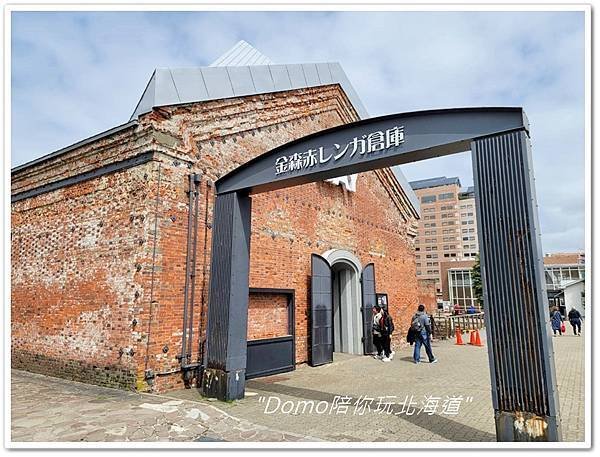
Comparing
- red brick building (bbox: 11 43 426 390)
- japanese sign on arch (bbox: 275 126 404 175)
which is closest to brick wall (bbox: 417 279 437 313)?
red brick building (bbox: 11 43 426 390)

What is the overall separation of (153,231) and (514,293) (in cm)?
560

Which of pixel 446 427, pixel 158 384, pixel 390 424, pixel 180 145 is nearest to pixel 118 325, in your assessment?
pixel 158 384

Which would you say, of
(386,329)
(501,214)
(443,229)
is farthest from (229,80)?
(443,229)

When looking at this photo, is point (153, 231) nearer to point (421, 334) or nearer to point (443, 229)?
point (421, 334)

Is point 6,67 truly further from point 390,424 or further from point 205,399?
point 390,424

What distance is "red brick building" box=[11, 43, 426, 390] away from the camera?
24.6ft

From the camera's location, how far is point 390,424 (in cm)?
545

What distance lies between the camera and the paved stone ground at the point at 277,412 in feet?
16.4

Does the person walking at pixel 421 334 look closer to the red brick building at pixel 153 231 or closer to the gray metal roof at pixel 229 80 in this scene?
the red brick building at pixel 153 231

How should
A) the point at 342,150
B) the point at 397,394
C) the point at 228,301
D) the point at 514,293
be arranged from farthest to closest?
the point at 397,394 < the point at 228,301 < the point at 342,150 < the point at 514,293

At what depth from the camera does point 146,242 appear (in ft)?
24.4

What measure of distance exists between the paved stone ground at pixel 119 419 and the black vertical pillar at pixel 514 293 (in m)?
2.19

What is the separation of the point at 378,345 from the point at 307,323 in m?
2.16

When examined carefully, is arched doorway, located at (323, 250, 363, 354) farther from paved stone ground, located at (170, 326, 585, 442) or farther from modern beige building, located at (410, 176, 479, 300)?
modern beige building, located at (410, 176, 479, 300)
